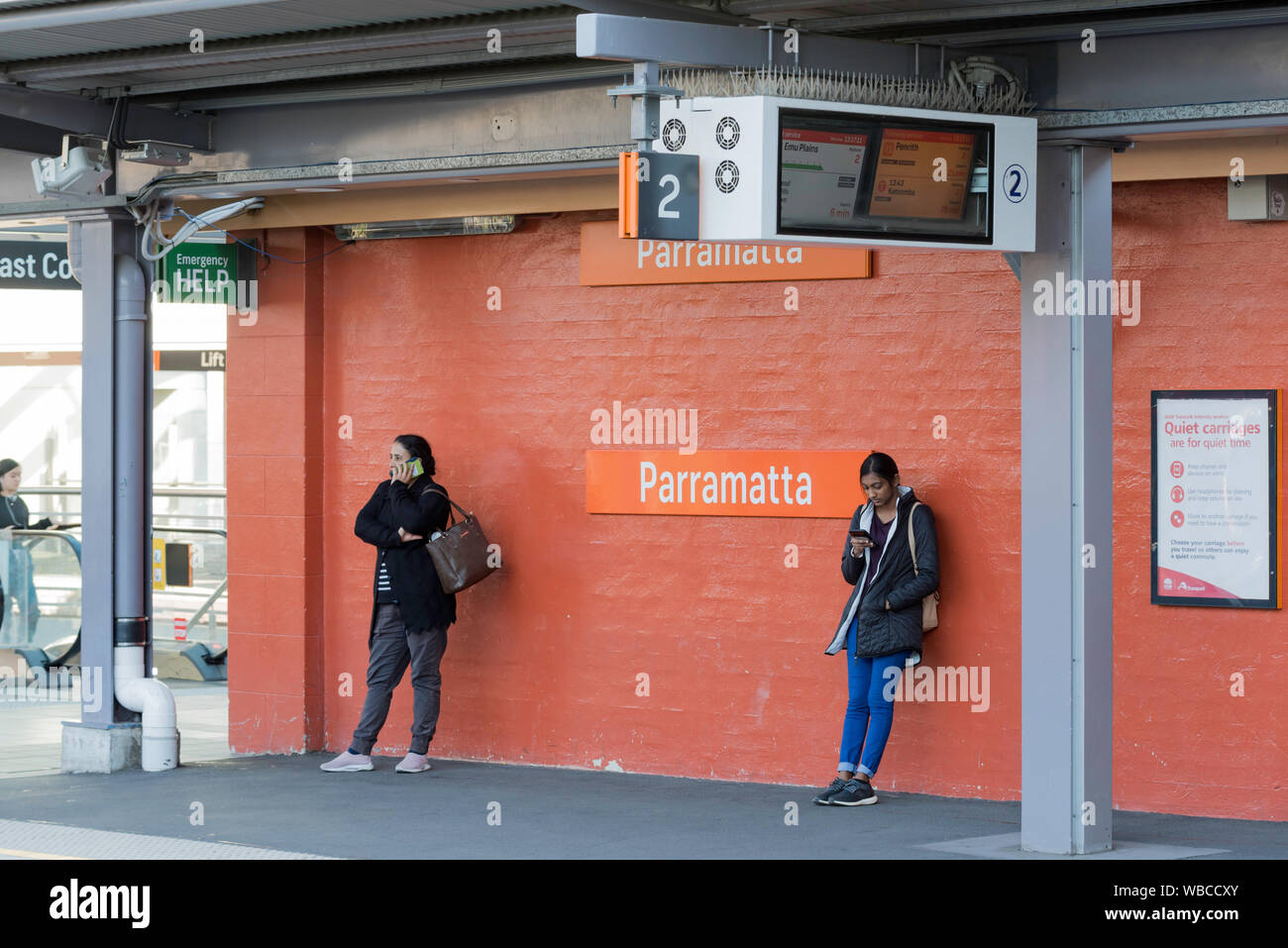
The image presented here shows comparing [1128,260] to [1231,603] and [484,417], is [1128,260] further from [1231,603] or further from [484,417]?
[484,417]

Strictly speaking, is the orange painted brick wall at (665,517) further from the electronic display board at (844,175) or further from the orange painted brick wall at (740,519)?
the electronic display board at (844,175)

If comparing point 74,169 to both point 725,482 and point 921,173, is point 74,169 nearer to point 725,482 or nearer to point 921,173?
point 725,482

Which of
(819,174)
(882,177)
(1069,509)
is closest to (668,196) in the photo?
(819,174)

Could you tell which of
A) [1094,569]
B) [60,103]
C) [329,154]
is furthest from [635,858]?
[60,103]

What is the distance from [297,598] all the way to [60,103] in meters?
3.26

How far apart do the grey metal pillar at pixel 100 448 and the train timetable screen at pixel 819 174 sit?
5.53 metres

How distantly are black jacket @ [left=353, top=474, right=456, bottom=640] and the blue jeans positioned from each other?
8.14 ft

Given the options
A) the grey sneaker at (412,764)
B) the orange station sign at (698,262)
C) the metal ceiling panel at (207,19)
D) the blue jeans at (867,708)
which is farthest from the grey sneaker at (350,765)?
the metal ceiling panel at (207,19)

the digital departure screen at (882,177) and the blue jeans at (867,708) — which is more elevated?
the digital departure screen at (882,177)

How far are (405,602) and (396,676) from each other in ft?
1.54

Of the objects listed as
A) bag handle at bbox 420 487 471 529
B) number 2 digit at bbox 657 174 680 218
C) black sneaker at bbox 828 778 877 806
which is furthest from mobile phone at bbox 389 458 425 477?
number 2 digit at bbox 657 174 680 218

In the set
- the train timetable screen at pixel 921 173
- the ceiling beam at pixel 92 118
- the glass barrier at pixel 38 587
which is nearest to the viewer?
the train timetable screen at pixel 921 173

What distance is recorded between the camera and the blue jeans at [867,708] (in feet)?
30.2

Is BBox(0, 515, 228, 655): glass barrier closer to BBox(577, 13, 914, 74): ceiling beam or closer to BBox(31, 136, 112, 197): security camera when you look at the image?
BBox(31, 136, 112, 197): security camera
